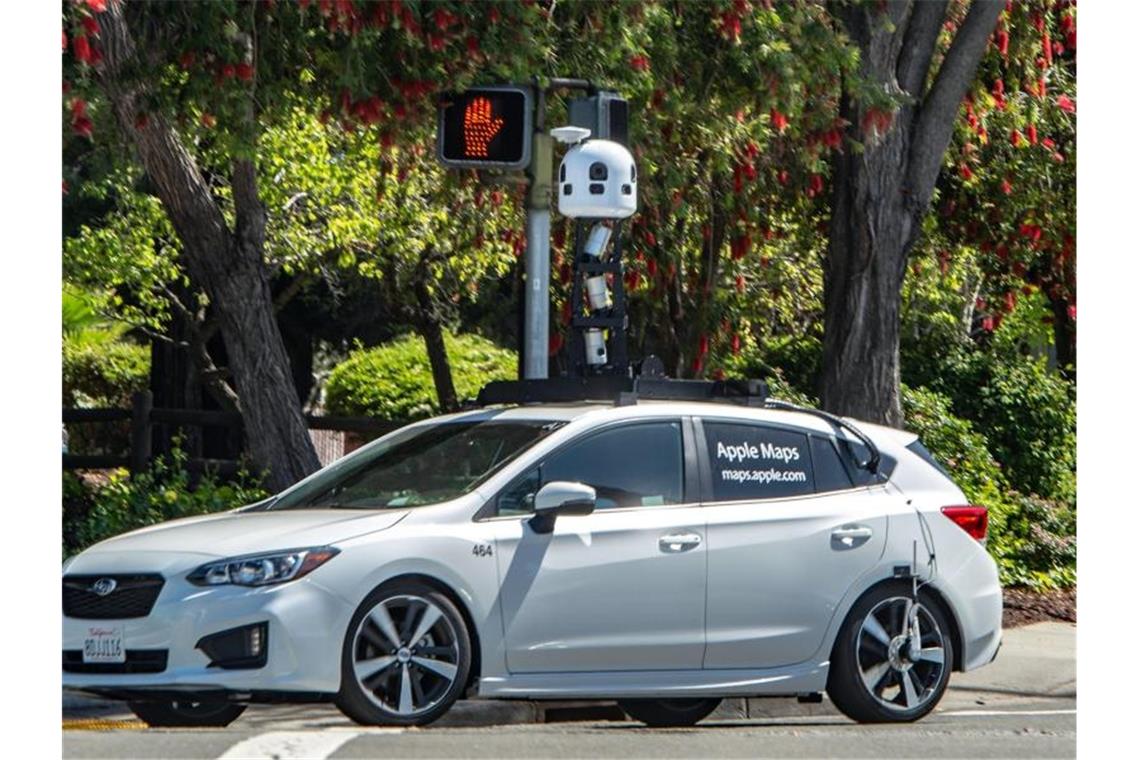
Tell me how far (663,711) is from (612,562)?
1.51 meters

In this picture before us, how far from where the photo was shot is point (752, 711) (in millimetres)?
11453

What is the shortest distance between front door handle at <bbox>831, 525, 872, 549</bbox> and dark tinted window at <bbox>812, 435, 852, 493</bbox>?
244 mm

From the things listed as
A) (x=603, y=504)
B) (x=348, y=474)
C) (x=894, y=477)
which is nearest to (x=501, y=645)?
(x=603, y=504)

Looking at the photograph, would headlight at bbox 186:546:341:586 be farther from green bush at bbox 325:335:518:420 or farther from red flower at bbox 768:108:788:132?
green bush at bbox 325:335:518:420

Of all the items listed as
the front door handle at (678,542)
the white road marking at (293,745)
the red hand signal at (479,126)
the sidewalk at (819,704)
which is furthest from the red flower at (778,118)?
the white road marking at (293,745)

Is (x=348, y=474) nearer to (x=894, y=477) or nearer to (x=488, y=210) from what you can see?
(x=894, y=477)

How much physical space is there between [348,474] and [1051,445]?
1115 centimetres

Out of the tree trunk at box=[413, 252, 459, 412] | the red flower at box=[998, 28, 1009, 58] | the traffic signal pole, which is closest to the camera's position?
the traffic signal pole

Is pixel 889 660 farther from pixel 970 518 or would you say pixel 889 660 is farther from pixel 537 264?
pixel 537 264

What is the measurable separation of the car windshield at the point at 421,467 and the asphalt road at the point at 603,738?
110cm

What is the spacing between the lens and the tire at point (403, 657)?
28.0 ft

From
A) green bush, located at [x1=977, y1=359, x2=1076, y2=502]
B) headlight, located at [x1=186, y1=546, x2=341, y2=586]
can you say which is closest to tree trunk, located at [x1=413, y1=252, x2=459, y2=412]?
green bush, located at [x1=977, y1=359, x2=1076, y2=502]

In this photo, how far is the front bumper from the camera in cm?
834

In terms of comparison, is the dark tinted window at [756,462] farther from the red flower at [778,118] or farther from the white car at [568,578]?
the red flower at [778,118]
